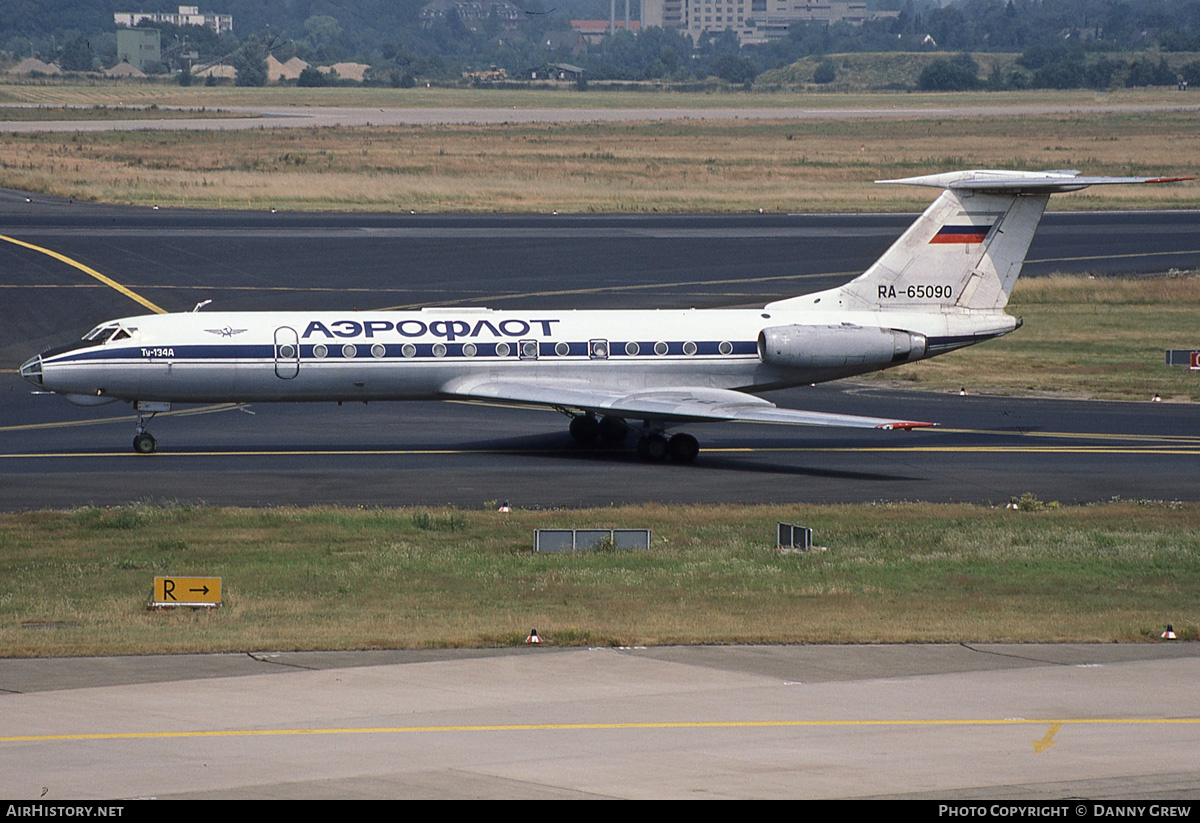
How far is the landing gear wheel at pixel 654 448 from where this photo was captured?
3288 centimetres

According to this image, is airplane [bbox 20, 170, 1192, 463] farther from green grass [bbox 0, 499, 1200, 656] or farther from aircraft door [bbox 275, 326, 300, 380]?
green grass [bbox 0, 499, 1200, 656]

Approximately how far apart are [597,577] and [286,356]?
1292cm

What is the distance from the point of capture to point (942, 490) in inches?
1176

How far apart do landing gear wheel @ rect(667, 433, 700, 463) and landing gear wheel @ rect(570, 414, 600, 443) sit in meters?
2.20

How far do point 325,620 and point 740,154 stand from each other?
10367 cm

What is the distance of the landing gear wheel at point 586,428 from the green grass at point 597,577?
7.02m

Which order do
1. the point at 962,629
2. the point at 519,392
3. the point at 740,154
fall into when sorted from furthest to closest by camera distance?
the point at 740,154
the point at 519,392
the point at 962,629

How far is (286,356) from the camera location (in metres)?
32.3

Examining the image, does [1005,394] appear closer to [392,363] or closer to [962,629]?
[392,363]

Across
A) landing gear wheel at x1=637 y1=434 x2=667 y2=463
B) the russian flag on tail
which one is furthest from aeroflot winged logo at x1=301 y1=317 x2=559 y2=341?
the russian flag on tail

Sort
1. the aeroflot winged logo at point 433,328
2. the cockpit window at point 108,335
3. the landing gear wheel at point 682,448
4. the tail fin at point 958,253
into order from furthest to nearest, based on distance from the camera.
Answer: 1. the tail fin at point 958,253
2. the landing gear wheel at point 682,448
3. the aeroflot winged logo at point 433,328
4. the cockpit window at point 108,335

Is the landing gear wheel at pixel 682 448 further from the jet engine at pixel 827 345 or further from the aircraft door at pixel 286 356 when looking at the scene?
the aircraft door at pixel 286 356

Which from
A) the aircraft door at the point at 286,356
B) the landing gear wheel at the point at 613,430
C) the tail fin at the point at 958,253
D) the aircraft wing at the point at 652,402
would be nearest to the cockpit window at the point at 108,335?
the aircraft door at the point at 286,356
